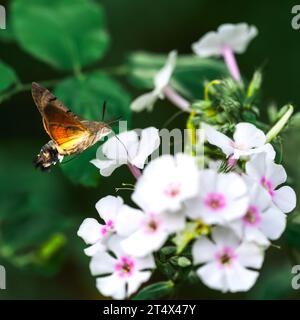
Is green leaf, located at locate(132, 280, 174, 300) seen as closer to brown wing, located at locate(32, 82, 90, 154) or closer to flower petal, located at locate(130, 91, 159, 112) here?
brown wing, located at locate(32, 82, 90, 154)

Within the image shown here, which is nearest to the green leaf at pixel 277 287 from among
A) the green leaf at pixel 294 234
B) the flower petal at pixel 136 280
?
the green leaf at pixel 294 234

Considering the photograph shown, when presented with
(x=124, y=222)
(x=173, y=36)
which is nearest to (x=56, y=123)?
(x=124, y=222)

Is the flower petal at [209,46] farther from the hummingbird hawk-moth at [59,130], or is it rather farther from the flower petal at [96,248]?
the flower petal at [96,248]

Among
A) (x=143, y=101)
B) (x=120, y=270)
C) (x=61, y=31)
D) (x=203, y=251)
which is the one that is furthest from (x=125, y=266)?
(x=61, y=31)

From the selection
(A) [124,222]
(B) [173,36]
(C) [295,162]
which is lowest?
(A) [124,222]

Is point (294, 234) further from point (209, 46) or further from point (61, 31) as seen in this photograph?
point (61, 31)

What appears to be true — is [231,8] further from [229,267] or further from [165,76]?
[229,267]

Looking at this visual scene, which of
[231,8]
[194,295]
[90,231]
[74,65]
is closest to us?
[90,231]
